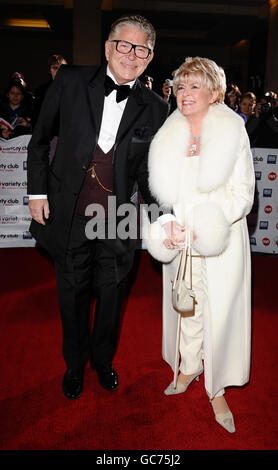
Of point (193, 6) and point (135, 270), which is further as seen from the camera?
point (193, 6)

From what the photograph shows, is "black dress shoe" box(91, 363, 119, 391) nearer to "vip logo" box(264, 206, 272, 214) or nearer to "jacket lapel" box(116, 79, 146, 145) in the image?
"jacket lapel" box(116, 79, 146, 145)

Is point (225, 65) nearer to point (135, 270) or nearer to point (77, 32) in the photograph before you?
point (77, 32)

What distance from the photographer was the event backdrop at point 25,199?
438cm

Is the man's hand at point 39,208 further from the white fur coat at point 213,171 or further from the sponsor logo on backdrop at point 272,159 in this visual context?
the sponsor logo on backdrop at point 272,159

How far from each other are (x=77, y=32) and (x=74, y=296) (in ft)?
34.0

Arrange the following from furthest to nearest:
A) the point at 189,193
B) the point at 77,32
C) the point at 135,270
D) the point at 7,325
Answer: the point at 77,32
the point at 135,270
the point at 7,325
the point at 189,193

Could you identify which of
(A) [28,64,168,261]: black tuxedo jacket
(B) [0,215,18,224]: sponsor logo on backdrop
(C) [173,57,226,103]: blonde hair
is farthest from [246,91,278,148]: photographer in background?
(C) [173,57,226,103]: blonde hair

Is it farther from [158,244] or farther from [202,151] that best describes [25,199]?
[202,151]

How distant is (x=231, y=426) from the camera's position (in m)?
1.94

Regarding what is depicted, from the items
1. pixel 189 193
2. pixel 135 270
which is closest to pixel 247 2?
pixel 135 270

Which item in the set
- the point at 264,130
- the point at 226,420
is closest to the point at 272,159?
the point at 264,130

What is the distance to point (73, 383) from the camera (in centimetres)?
220

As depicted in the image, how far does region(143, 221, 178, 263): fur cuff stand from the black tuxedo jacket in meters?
0.17
